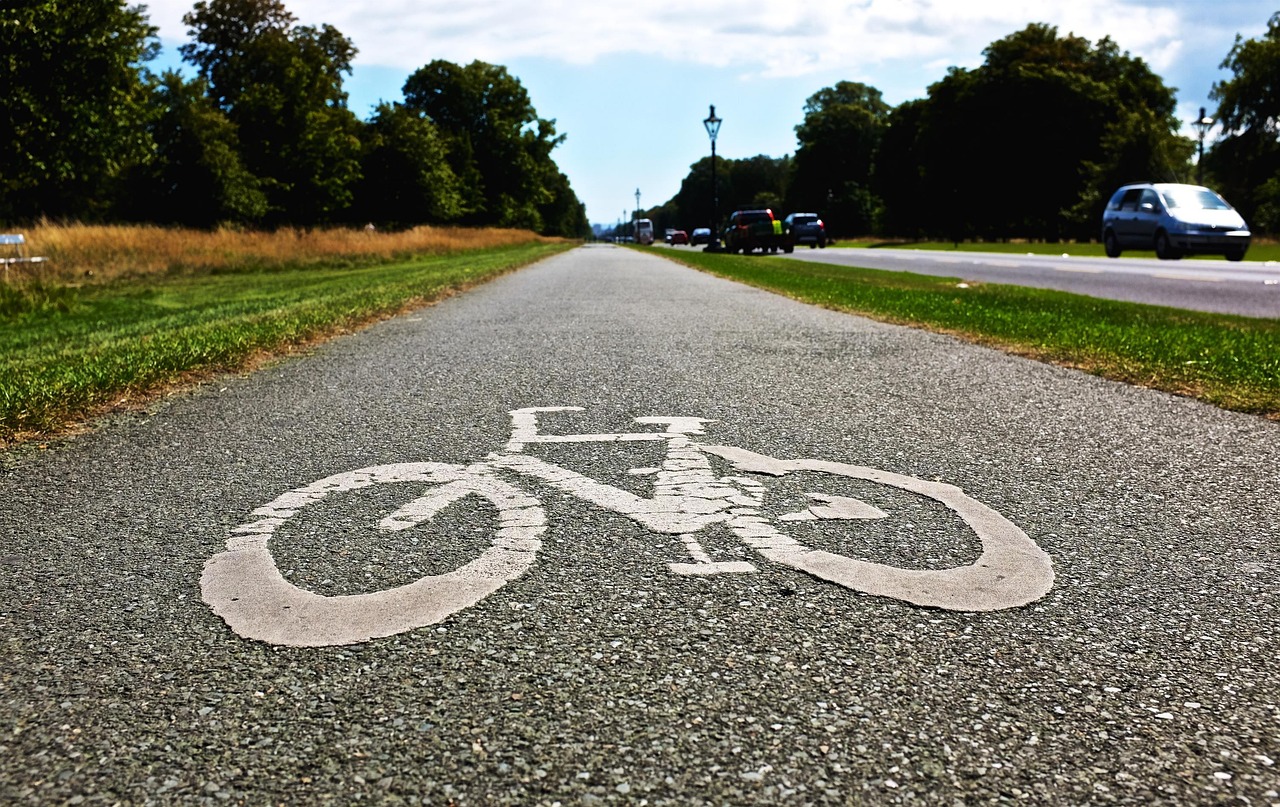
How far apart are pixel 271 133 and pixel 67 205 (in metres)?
10.3

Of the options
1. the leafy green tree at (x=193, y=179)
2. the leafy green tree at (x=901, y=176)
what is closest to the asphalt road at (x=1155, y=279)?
the leafy green tree at (x=193, y=179)

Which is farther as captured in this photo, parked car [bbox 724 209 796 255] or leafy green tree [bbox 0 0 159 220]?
parked car [bbox 724 209 796 255]

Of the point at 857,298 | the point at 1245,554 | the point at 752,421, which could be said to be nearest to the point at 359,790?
the point at 1245,554

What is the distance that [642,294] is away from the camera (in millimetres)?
16391

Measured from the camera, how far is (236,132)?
49875 mm

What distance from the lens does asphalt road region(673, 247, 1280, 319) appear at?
14.1m

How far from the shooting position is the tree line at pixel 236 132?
2408 cm

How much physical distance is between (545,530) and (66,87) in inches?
Answer: 1031

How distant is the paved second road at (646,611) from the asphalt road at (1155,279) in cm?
1000

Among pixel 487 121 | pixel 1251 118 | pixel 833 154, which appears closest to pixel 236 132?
pixel 487 121

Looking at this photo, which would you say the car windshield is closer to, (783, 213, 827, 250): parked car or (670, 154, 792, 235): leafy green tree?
(783, 213, 827, 250): parked car

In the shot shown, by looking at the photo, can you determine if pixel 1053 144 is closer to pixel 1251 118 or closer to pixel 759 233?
pixel 1251 118

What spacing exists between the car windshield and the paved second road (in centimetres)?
2105

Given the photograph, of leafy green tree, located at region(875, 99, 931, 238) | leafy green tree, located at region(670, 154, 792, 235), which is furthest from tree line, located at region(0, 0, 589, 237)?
leafy green tree, located at region(670, 154, 792, 235)
